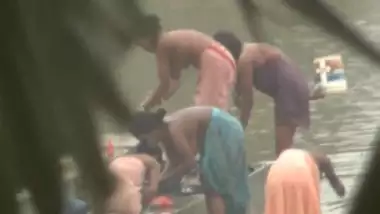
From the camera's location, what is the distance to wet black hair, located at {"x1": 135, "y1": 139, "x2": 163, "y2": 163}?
0.40m

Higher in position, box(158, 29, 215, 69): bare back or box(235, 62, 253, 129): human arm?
box(158, 29, 215, 69): bare back

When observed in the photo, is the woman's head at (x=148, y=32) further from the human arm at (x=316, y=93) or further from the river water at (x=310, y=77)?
the human arm at (x=316, y=93)

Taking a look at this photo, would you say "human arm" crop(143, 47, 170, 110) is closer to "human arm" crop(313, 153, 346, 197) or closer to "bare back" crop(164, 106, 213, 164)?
"bare back" crop(164, 106, 213, 164)

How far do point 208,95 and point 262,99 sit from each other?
39 millimetres

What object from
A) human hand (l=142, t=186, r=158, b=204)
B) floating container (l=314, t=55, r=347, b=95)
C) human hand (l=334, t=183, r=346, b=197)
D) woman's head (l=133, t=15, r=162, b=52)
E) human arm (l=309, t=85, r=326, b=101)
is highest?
woman's head (l=133, t=15, r=162, b=52)

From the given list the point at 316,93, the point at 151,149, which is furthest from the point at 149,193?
the point at 316,93

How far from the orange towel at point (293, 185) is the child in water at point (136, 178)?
0.27 ft

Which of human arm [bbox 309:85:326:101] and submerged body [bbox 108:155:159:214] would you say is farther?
human arm [bbox 309:85:326:101]

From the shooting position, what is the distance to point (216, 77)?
405 millimetres

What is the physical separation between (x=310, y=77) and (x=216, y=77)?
7cm

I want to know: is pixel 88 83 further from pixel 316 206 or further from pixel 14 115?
pixel 316 206

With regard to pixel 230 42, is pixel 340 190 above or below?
below

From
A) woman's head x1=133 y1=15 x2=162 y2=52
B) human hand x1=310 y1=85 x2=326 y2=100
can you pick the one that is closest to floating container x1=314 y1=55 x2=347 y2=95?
human hand x1=310 y1=85 x2=326 y2=100

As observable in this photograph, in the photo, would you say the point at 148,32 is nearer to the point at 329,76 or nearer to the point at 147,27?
the point at 147,27
